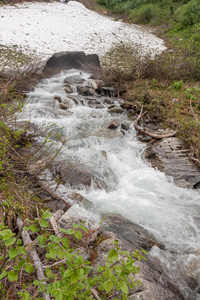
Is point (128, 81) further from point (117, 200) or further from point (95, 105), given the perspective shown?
point (117, 200)

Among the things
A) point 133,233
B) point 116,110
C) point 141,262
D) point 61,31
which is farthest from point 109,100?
point 61,31

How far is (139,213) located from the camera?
163 inches

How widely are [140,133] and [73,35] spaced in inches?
642

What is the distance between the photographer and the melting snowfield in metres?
15.1

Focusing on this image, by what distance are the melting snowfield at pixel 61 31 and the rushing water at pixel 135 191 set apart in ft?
28.2

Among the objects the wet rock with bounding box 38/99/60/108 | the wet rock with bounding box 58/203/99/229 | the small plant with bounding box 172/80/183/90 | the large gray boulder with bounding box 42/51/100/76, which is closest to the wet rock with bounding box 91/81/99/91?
the wet rock with bounding box 38/99/60/108

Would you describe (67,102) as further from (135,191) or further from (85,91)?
(135,191)

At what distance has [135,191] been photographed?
4867 millimetres

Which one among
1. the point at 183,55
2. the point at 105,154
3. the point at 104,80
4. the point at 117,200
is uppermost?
the point at 183,55

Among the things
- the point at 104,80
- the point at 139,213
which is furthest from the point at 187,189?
the point at 104,80

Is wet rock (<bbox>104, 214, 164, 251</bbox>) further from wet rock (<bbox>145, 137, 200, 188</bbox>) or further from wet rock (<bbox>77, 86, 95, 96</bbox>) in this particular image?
wet rock (<bbox>77, 86, 95, 96</bbox>)

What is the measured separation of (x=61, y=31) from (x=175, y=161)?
61.8 feet

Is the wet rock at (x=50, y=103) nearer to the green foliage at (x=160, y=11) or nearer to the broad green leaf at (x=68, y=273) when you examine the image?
the broad green leaf at (x=68, y=273)

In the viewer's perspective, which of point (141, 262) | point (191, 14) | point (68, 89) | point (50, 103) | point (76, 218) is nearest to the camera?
point (141, 262)
